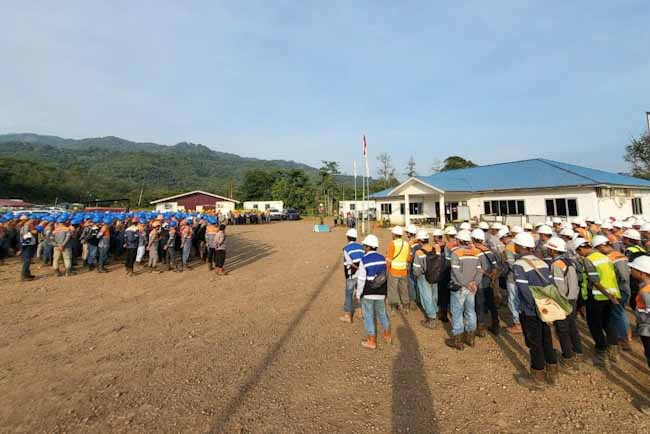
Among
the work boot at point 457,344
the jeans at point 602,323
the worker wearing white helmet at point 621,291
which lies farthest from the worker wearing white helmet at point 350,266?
the worker wearing white helmet at point 621,291

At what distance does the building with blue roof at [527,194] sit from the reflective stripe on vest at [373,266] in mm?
15725

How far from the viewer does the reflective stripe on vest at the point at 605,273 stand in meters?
3.65

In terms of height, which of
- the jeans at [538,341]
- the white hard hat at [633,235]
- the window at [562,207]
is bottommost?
the jeans at [538,341]

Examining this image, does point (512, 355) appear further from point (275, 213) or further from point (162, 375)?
point (275, 213)

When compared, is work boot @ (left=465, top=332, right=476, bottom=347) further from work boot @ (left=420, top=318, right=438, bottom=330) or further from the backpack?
the backpack

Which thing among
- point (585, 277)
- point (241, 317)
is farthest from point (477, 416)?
point (241, 317)

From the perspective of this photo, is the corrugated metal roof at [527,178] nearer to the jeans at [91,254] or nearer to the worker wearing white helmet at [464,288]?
the worker wearing white helmet at [464,288]

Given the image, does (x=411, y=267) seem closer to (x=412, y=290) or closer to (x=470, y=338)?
(x=412, y=290)

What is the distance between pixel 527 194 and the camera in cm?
1816

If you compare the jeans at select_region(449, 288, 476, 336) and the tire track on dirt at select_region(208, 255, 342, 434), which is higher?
the jeans at select_region(449, 288, 476, 336)

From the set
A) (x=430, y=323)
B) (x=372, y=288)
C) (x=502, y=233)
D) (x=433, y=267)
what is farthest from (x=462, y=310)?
(x=502, y=233)

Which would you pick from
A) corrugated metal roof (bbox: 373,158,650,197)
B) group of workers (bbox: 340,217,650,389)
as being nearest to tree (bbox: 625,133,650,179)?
corrugated metal roof (bbox: 373,158,650,197)

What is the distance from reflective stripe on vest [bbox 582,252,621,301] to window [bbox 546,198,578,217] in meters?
16.5

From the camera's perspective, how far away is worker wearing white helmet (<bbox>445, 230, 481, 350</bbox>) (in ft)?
13.6
